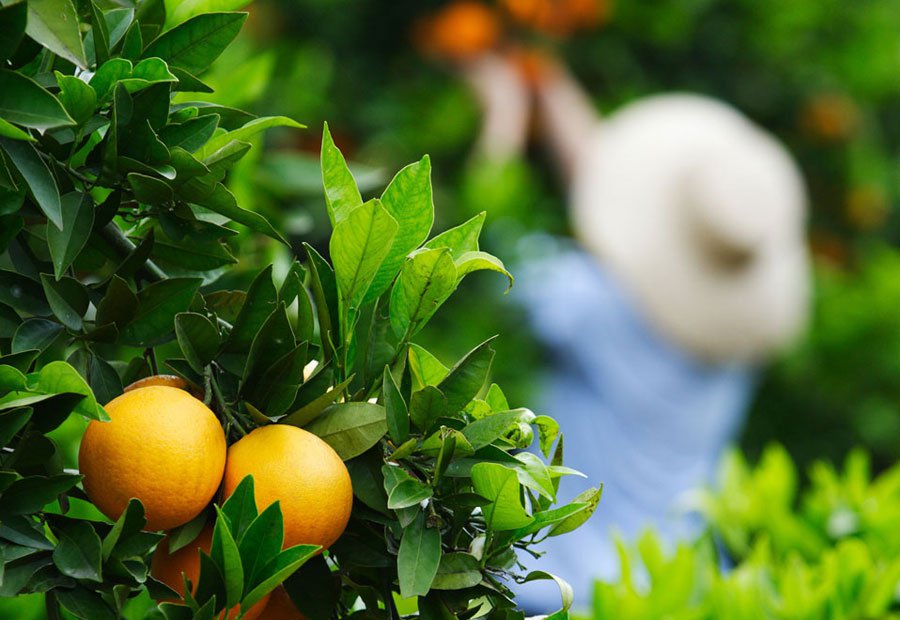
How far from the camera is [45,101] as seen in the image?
0.34 m

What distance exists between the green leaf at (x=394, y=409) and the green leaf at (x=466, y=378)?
0.02 metres

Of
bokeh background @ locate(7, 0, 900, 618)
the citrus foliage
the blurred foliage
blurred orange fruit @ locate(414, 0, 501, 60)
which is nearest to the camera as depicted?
the citrus foliage

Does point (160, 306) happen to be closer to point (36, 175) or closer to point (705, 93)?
point (36, 175)

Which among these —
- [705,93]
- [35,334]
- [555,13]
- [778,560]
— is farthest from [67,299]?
[705,93]

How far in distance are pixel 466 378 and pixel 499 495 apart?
43 mm

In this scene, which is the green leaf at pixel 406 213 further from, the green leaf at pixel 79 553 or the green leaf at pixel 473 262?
the green leaf at pixel 79 553

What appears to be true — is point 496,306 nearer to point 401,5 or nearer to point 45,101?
point 401,5

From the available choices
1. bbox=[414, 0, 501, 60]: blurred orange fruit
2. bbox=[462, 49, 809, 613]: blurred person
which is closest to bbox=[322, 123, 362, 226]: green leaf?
bbox=[462, 49, 809, 613]: blurred person

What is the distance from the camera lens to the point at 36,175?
0.36m

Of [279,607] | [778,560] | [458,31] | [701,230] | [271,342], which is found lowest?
[701,230]

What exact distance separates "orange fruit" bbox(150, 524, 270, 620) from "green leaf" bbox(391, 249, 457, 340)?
0.33 ft

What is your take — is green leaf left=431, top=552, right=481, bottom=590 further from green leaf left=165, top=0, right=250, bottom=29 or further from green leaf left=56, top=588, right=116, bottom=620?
green leaf left=165, top=0, right=250, bottom=29

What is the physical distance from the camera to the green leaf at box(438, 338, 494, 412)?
39 cm

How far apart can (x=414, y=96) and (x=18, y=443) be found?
1.94 meters
